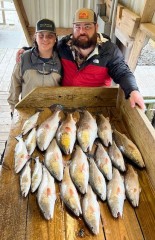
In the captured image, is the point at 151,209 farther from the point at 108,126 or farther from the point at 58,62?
the point at 58,62

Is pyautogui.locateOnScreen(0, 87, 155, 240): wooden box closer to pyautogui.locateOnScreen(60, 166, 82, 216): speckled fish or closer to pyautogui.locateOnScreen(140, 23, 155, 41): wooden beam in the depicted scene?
pyautogui.locateOnScreen(60, 166, 82, 216): speckled fish

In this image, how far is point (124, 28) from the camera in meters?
3.35

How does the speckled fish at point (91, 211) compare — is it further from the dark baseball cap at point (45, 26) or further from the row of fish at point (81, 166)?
the dark baseball cap at point (45, 26)

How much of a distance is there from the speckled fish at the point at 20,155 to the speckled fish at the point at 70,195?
0.30 metres

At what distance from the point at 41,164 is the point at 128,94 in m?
0.92

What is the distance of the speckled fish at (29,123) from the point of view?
198 cm

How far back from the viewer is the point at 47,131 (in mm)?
1947

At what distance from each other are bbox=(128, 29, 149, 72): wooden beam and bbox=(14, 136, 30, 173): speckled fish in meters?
1.93

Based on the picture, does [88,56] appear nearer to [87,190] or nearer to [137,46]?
[137,46]

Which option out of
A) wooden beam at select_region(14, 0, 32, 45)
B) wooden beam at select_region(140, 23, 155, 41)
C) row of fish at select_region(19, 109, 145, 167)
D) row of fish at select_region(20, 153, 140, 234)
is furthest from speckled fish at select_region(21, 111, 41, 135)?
wooden beam at select_region(14, 0, 32, 45)

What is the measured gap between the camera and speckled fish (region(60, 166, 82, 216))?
1.41m

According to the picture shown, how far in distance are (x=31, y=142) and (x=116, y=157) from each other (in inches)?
24.7

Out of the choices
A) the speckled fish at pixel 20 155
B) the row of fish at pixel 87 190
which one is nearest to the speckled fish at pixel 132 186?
the row of fish at pixel 87 190

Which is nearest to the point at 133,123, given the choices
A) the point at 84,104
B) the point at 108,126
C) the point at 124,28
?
the point at 108,126
